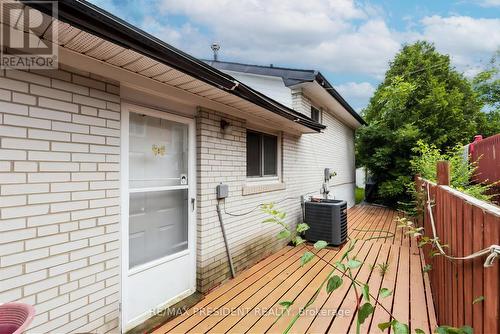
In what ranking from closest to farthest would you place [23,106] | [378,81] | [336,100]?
1. [23,106]
2. [336,100]
3. [378,81]

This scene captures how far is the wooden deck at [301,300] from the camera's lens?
9.26ft

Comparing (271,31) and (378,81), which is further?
(378,81)

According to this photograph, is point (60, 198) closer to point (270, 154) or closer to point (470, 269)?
point (470, 269)

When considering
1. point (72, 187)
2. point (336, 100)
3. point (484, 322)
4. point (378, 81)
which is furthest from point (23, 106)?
point (378, 81)

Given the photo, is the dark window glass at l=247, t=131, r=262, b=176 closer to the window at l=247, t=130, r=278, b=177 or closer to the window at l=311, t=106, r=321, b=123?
the window at l=247, t=130, r=278, b=177

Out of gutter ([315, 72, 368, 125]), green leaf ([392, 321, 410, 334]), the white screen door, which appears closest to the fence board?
green leaf ([392, 321, 410, 334])

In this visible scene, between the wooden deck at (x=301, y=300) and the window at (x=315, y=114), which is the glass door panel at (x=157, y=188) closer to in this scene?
the wooden deck at (x=301, y=300)

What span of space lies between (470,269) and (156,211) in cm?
272

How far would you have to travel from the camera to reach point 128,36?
1.82m

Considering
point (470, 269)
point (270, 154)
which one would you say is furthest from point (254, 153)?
point (470, 269)

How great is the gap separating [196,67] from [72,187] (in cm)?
140

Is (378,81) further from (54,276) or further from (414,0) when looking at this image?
(54,276)

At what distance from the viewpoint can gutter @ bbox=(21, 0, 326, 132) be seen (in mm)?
1488

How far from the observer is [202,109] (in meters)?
3.57
